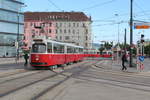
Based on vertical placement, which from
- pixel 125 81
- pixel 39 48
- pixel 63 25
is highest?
pixel 63 25

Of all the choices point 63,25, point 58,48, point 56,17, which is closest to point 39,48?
point 58,48

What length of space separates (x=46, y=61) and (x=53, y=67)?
285 centimetres

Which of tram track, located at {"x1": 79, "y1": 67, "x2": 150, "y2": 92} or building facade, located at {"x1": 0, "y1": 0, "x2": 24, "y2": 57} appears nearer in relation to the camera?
tram track, located at {"x1": 79, "y1": 67, "x2": 150, "y2": 92}

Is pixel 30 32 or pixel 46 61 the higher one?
pixel 30 32

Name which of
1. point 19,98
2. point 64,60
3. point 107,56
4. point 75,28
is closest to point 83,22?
point 75,28

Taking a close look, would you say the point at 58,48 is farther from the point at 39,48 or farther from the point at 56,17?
the point at 56,17

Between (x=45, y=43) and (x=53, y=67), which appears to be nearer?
(x=45, y=43)

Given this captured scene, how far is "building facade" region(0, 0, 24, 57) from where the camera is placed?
79500 mm

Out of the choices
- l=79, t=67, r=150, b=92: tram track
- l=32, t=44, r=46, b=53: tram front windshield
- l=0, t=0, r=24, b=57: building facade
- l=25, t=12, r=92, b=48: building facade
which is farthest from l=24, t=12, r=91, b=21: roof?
l=79, t=67, r=150, b=92: tram track

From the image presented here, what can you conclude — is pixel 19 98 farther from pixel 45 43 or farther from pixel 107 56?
pixel 107 56

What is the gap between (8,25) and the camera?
3241 inches

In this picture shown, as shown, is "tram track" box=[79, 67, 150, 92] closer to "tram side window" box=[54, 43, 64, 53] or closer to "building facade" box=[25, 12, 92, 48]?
"tram side window" box=[54, 43, 64, 53]

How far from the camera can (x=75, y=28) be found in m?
132

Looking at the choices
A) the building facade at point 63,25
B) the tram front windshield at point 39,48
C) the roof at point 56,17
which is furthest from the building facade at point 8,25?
the tram front windshield at point 39,48
